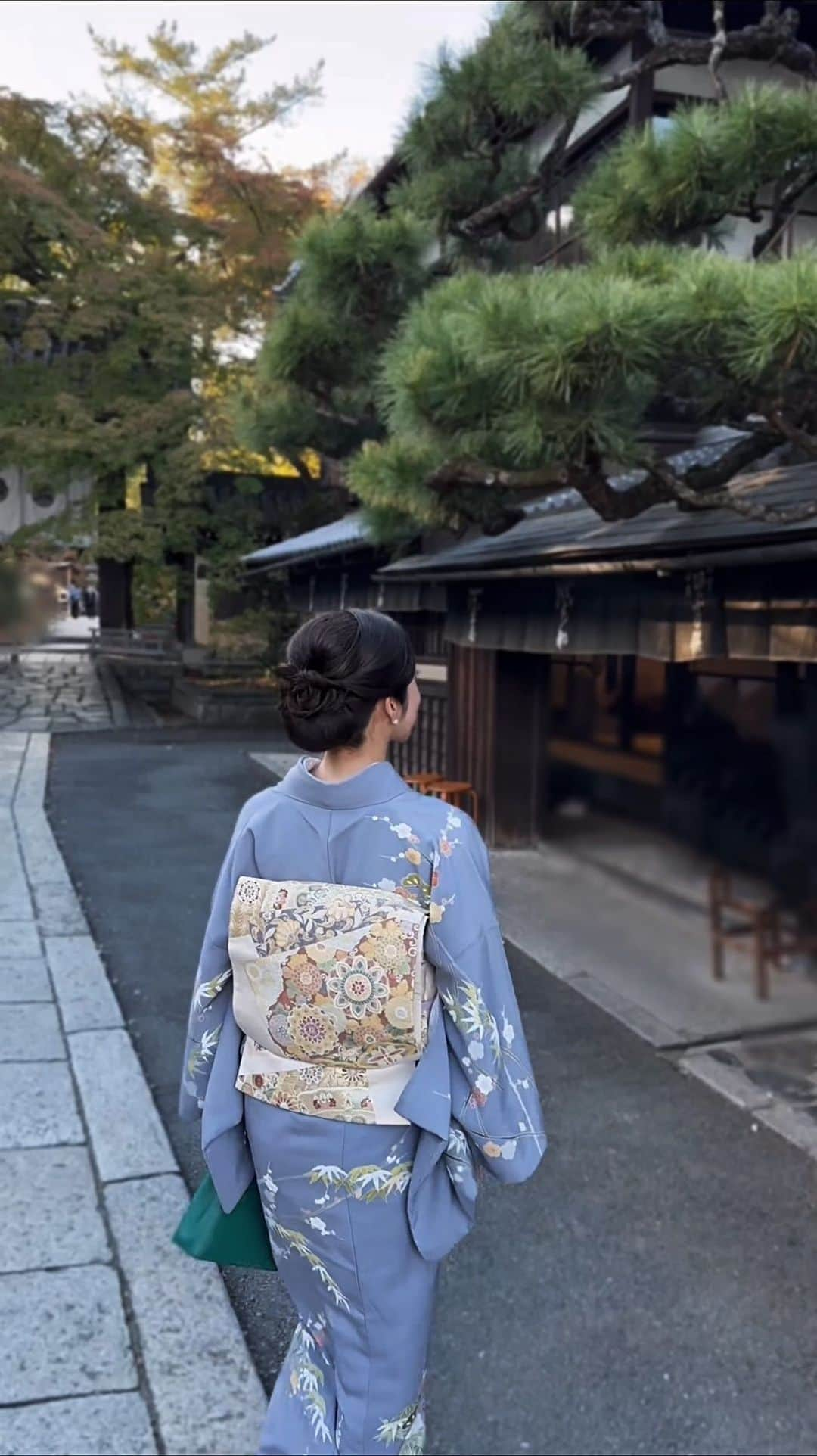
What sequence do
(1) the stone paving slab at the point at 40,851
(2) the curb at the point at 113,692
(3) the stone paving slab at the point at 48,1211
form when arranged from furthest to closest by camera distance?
1. (2) the curb at the point at 113,692
2. (1) the stone paving slab at the point at 40,851
3. (3) the stone paving slab at the point at 48,1211

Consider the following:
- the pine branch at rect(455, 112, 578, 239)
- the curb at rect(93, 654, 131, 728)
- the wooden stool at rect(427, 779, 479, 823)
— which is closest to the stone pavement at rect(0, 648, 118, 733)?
the curb at rect(93, 654, 131, 728)

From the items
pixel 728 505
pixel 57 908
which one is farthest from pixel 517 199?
pixel 57 908

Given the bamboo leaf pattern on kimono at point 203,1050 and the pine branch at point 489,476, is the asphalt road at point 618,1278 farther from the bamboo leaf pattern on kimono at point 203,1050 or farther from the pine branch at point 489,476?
the pine branch at point 489,476

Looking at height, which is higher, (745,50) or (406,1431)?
(745,50)

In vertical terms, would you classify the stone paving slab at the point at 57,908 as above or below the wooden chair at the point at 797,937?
below

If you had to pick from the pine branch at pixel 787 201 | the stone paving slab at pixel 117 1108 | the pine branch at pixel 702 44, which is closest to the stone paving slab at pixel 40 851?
the stone paving slab at pixel 117 1108

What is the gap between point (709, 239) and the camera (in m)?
6.29

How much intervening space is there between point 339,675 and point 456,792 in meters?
7.01

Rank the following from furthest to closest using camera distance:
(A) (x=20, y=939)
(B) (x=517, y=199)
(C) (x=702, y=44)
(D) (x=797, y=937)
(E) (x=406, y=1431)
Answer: (B) (x=517, y=199) < (C) (x=702, y=44) < (A) (x=20, y=939) < (D) (x=797, y=937) < (E) (x=406, y=1431)

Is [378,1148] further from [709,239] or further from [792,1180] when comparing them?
[709,239]

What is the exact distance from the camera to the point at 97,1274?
3.00 meters

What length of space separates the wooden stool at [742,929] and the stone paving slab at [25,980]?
12.5 feet

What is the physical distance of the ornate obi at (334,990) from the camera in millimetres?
1876

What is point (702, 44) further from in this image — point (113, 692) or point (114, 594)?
point (114, 594)
